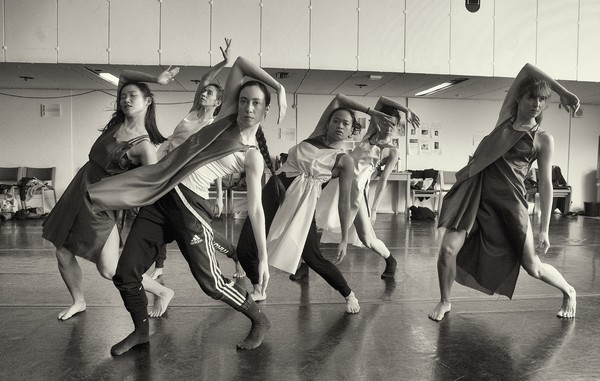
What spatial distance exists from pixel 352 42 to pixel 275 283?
5307 millimetres

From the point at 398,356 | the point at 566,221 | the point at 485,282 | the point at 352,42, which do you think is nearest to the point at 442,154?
the point at 566,221

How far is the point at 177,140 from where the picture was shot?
14.0ft

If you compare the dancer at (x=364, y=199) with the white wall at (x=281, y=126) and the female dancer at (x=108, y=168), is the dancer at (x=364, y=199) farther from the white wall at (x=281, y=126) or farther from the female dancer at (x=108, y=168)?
the white wall at (x=281, y=126)

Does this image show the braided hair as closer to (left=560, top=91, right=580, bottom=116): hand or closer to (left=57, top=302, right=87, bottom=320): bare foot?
(left=57, top=302, right=87, bottom=320): bare foot

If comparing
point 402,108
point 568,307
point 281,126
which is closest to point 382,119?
point 402,108

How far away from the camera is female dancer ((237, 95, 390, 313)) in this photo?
349 cm

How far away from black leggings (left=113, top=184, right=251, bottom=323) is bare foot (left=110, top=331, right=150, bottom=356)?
0.45ft

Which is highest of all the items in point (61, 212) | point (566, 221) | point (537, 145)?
point (537, 145)

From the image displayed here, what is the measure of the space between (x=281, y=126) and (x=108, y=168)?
27.7 feet

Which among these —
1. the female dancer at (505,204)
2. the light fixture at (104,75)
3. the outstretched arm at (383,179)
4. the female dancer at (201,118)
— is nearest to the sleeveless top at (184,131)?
the female dancer at (201,118)

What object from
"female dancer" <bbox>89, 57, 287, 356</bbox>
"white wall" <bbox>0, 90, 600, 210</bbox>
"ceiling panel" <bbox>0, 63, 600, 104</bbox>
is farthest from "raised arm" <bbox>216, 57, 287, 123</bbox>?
"white wall" <bbox>0, 90, 600, 210</bbox>

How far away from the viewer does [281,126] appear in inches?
449

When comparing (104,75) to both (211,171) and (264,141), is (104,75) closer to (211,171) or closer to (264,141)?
(264,141)

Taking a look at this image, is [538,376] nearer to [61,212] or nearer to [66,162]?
[61,212]
